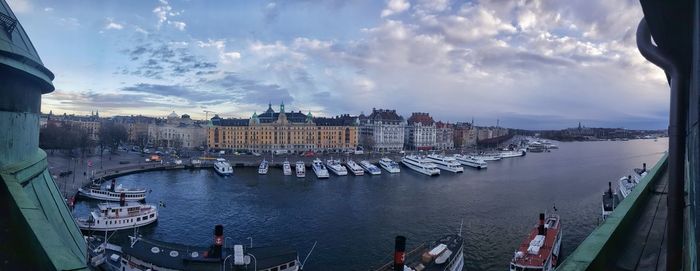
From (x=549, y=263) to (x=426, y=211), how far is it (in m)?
7.49

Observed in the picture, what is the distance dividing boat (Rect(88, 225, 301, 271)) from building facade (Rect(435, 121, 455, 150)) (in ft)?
160

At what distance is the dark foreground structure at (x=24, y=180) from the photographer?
263cm

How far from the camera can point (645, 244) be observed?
8.09ft

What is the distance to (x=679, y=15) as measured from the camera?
1.88 m

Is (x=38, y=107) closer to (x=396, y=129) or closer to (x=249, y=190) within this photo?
(x=249, y=190)

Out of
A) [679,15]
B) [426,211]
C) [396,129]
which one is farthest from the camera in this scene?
[396,129]

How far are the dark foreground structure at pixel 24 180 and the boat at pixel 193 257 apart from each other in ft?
14.4

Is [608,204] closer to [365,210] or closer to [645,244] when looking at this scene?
[365,210]

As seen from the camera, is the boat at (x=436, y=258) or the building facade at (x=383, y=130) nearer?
the boat at (x=436, y=258)

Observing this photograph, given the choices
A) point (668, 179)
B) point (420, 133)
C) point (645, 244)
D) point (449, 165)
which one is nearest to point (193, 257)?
point (645, 244)

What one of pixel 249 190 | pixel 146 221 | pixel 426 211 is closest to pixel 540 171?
pixel 426 211

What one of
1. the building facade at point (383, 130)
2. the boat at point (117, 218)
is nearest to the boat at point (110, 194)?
the boat at point (117, 218)

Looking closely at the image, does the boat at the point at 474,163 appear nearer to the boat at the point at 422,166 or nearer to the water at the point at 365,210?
the boat at the point at 422,166

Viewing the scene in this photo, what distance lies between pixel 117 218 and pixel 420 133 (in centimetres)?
4381
